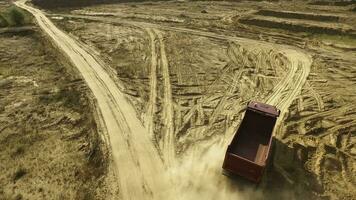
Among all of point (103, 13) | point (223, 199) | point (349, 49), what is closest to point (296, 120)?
point (223, 199)

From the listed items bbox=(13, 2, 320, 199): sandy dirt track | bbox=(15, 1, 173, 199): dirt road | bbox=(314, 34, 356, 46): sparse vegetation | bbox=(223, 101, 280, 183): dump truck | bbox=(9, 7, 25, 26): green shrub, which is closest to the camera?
bbox=(15, 1, 173, 199): dirt road

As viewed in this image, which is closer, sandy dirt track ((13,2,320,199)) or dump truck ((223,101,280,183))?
sandy dirt track ((13,2,320,199))

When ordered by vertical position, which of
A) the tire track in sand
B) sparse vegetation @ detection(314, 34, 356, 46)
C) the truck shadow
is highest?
sparse vegetation @ detection(314, 34, 356, 46)

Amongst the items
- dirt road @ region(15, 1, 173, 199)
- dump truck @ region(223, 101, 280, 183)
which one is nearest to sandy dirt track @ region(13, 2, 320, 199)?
dirt road @ region(15, 1, 173, 199)

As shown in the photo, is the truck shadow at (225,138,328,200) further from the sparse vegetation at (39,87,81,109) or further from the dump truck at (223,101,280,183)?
the sparse vegetation at (39,87,81,109)

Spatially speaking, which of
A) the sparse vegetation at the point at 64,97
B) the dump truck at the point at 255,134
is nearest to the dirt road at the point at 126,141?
the sparse vegetation at the point at 64,97

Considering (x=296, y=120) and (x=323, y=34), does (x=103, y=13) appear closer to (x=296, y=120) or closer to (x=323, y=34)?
(x=323, y=34)

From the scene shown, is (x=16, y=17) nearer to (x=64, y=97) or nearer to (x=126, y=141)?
(x=64, y=97)
